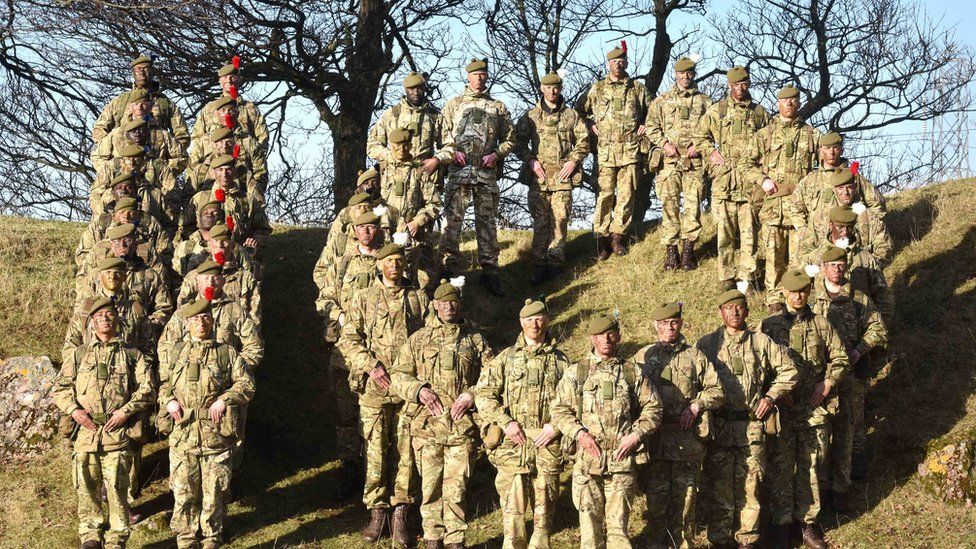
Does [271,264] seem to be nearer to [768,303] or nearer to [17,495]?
[17,495]

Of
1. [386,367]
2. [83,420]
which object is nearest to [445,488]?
[386,367]

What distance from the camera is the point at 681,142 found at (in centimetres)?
1573

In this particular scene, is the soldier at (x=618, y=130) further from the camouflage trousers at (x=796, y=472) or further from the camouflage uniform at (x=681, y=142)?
the camouflage trousers at (x=796, y=472)

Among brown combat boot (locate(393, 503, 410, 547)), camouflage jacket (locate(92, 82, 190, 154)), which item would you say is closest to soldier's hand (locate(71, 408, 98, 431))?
brown combat boot (locate(393, 503, 410, 547))

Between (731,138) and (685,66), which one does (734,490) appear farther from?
(685,66)

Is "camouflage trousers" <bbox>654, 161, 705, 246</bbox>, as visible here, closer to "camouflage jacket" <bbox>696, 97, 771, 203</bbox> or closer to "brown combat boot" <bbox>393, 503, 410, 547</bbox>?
"camouflage jacket" <bbox>696, 97, 771, 203</bbox>

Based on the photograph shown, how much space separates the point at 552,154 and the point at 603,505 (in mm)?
6294

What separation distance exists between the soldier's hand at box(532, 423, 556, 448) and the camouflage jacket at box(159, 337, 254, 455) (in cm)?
261

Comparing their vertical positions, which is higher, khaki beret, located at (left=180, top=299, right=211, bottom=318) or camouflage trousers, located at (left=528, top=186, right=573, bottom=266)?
camouflage trousers, located at (left=528, top=186, right=573, bottom=266)

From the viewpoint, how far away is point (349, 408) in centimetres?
1288

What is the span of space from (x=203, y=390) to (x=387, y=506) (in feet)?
6.64

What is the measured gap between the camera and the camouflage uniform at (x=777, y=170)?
14.6 metres

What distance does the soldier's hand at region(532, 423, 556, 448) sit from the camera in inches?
421

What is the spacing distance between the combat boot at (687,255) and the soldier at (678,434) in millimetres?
5006
